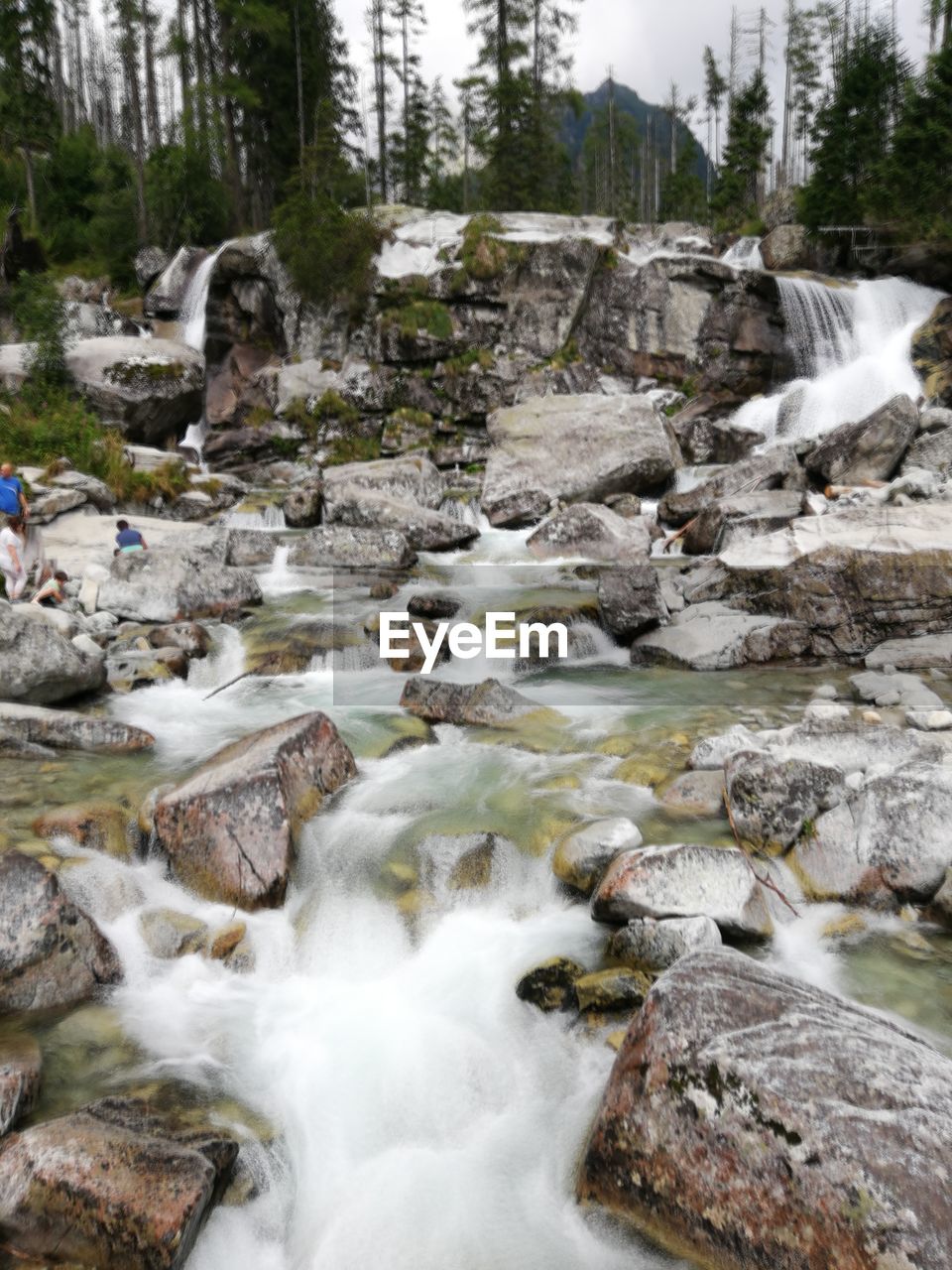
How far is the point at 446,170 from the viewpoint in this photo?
51.2 m

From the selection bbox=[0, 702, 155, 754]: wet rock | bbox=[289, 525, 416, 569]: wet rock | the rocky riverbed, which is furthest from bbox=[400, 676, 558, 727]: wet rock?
bbox=[289, 525, 416, 569]: wet rock

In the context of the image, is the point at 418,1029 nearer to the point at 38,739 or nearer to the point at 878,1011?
the point at 878,1011

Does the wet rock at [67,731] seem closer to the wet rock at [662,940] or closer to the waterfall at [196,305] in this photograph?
the wet rock at [662,940]

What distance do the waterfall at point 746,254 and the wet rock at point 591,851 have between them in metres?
26.0

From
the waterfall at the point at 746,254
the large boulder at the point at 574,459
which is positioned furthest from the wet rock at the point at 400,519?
the waterfall at the point at 746,254

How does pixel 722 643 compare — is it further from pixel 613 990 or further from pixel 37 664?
pixel 37 664

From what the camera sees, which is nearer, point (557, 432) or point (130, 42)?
point (557, 432)

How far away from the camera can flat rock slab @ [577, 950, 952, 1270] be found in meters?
2.52

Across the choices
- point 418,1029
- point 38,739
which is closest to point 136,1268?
point 418,1029

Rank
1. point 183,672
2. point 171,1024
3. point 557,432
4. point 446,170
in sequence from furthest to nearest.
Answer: point 446,170 < point 557,432 < point 183,672 < point 171,1024

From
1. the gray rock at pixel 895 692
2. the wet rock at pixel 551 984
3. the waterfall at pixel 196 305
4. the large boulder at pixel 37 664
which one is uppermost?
the waterfall at pixel 196 305

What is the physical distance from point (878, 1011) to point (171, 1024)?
3505mm

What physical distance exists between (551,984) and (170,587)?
8.38 m

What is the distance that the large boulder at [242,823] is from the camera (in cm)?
490
